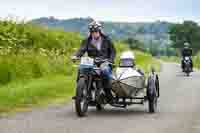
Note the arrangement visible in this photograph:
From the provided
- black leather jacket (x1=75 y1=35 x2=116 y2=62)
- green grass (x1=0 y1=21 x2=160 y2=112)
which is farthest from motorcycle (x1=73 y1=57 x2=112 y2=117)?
green grass (x1=0 y1=21 x2=160 y2=112)

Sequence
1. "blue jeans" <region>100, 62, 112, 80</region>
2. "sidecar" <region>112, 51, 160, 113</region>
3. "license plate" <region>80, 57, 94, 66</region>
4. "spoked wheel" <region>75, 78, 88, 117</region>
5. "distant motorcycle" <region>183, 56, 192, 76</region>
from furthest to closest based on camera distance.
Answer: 1. "distant motorcycle" <region>183, 56, 192, 76</region>
2. "sidecar" <region>112, 51, 160, 113</region>
3. "blue jeans" <region>100, 62, 112, 80</region>
4. "license plate" <region>80, 57, 94, 66</region>
5. "spoked wheel" <region>75, 78, 88, 117</region>

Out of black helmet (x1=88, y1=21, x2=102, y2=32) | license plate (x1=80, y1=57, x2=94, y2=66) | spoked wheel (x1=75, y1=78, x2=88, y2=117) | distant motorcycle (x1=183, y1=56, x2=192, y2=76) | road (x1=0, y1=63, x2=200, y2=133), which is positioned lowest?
distant motorcycle (x1=183, y1=56, x2=192, y2=76)

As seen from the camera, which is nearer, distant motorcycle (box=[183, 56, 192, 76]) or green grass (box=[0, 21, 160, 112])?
green grass (box=[0, 21, 160, 112])

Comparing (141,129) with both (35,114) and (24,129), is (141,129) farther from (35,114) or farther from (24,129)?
(35,114)

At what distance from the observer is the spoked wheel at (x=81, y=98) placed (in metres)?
12.6

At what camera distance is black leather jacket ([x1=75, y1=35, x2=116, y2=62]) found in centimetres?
1371

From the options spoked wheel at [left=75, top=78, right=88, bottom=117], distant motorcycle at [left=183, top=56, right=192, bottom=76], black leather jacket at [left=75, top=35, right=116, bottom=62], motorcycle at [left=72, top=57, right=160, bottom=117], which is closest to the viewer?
spoked wheel at [left=75, top=78, right=88, bottom=117]

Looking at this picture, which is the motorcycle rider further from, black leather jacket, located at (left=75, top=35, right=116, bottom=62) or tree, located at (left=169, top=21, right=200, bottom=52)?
tree, located at (left=169, top=21, right=200, bottom=52)

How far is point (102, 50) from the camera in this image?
45.2ft

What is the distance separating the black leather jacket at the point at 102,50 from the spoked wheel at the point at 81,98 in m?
1.00

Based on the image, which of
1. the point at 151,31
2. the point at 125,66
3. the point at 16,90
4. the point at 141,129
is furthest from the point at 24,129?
the point at 151,31

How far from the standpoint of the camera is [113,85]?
13.4m

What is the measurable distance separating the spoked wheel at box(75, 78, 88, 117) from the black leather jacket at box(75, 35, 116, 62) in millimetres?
998

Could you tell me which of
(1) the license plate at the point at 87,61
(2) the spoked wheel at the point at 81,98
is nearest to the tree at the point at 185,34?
(1) the license plate at the point at 87,61
